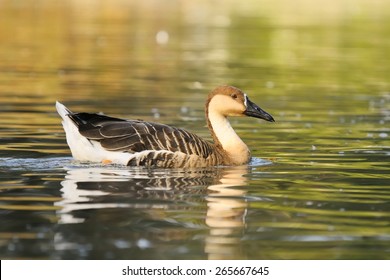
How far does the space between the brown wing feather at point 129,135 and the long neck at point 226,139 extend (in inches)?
41.0

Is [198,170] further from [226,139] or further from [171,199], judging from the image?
[171,199]

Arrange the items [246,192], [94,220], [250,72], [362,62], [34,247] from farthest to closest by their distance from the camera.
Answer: [362,62] < [250,72] < [246,192] < [94,220] < [34,247]

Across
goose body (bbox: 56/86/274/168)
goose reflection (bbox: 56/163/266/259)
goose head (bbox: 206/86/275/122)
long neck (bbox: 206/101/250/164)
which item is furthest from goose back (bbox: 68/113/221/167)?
goose head (bbox: 206/86/275/122)

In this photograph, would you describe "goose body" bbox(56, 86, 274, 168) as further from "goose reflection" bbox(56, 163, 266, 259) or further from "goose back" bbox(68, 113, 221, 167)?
"goose reflection" bbox(56, 163, 266, 259)

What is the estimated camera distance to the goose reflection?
39.4 feet

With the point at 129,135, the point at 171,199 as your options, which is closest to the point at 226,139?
the point at 129,135

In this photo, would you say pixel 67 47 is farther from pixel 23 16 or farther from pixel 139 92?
pixel 23 16

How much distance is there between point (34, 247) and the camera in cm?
1123

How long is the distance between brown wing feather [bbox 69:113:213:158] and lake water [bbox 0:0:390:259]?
0.37m

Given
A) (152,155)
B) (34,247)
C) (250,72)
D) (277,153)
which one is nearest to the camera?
(34,247)

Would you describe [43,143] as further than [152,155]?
Yes

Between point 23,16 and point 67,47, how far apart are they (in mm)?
22556

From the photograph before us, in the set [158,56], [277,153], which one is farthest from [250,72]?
[277,153]

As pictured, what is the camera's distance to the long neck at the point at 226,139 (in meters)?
17.0
